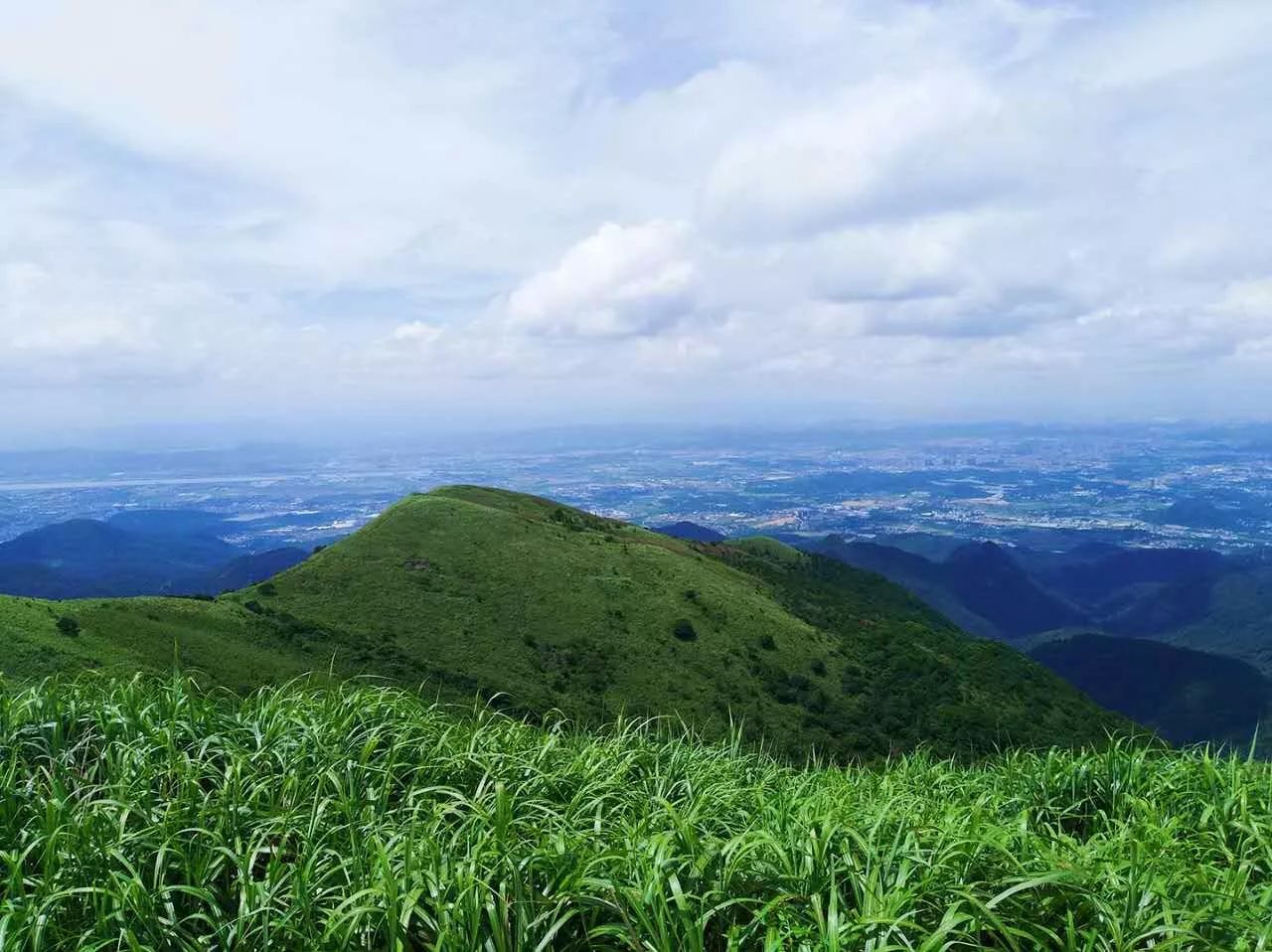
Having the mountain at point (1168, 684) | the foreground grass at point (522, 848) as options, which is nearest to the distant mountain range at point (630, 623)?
the mountain at point (1168, 684)

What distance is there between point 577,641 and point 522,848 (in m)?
57.7

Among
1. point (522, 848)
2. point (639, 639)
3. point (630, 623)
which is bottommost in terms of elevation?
point (639, 639)

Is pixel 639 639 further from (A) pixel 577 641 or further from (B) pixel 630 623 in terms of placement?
(A) pixel 577 641

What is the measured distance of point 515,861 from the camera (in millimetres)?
4969

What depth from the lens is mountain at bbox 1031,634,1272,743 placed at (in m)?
112

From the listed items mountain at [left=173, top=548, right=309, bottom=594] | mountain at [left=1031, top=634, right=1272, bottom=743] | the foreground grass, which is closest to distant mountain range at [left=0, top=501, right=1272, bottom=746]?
mountain at [left=1031, top=634, right=1272, bottom=743]

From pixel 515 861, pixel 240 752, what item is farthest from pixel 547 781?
pixel 240 752

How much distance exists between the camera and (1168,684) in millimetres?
124688

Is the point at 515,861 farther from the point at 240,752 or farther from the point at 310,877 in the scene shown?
the point at 240,752

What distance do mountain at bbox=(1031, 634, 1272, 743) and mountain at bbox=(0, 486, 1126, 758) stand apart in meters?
49.5

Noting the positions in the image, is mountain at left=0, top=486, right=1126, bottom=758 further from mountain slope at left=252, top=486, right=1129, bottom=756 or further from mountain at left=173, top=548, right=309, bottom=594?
mountain at left=173, top=548, right=309, bottom=594

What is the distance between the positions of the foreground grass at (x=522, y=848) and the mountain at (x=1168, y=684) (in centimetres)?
12436

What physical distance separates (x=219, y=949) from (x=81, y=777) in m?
3.16

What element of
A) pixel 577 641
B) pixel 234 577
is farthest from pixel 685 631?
pixel 234 577
